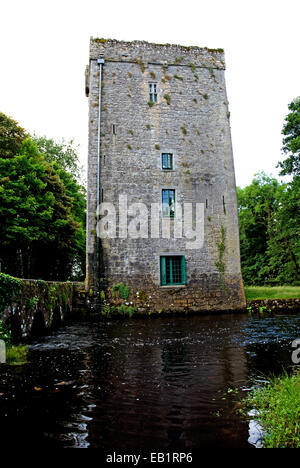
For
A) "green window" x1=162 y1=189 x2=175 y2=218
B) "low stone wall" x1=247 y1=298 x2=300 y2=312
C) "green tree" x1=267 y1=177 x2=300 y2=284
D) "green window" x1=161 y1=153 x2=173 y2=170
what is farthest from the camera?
"green tree" x1=267 y1=177 x2=300 y2=284

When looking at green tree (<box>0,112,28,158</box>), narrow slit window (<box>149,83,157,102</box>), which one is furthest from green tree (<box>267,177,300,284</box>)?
green tree (<box>0,112,28,158</box>)

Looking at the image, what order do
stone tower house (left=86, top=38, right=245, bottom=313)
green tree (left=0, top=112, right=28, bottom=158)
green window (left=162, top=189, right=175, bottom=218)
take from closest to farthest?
1. stone tower house (left=86, top=38, right=245, bottom=313)
2. green window (left=162, top=189, right=175, bottom=218)
3. green tree (left=0, top=112, right=28, bottom=158)

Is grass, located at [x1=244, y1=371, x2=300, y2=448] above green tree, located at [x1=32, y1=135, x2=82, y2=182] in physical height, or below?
below

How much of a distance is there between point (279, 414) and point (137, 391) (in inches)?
82.0

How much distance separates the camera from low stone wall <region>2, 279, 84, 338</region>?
24.5ft

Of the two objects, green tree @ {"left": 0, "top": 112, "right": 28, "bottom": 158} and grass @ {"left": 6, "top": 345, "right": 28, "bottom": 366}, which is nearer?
grass @ {"left": 6, "top": 345, "right": 28, "bottom": 366}

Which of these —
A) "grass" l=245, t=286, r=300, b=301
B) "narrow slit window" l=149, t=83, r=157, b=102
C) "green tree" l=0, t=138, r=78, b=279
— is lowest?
"grass" l=245, t=286, r=300, b=301

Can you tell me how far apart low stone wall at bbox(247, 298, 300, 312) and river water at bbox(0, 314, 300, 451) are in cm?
794

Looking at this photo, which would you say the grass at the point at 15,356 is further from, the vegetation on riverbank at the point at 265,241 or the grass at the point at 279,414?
the vegetation on riverbank at the point at 265,241

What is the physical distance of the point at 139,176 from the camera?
55.7ft

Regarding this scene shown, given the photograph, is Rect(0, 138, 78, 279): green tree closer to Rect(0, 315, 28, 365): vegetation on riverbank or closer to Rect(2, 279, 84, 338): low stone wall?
Rect(2, 279, 84, 338): low stone wall

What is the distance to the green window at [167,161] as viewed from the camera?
57.4ft

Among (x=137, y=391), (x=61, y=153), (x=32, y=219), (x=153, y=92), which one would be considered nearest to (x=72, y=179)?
(x=61, y=153)

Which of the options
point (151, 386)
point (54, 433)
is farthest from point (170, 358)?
point (54, 433)
